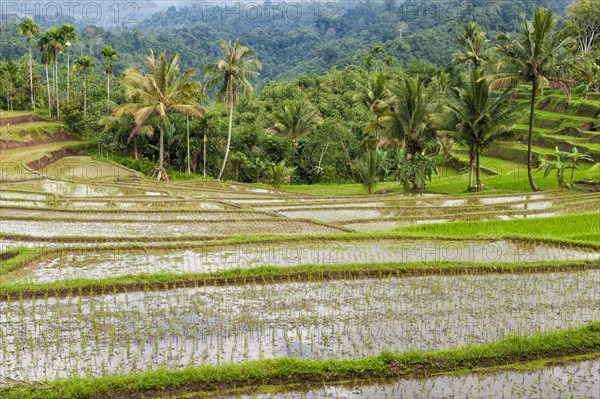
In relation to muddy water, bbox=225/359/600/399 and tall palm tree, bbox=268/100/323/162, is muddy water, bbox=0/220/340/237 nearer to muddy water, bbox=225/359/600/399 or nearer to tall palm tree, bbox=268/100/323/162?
muddy water, bbox=225/359/600/399

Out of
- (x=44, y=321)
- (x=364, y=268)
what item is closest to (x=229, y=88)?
(x=364, y=268)

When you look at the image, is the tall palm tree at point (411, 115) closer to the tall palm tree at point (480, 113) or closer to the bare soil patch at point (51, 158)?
the tall palm tree at point (480, 113)

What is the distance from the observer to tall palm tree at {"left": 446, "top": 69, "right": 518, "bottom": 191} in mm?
17750

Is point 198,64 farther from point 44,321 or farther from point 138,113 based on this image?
point 44,321

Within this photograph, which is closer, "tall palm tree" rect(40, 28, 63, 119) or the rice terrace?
the rice terrace

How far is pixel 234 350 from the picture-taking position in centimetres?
541

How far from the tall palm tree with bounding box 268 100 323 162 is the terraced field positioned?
45.2 feet

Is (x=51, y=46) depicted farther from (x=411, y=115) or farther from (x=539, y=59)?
(x=539, y=59)

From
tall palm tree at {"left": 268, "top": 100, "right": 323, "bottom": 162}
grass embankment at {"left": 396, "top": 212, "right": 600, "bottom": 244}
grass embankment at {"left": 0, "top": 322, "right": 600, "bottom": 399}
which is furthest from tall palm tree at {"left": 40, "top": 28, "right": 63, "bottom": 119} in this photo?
grass embankment at {"left": 0, "top": 322, "right": 600, "bottom": 399}

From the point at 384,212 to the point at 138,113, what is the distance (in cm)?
1093

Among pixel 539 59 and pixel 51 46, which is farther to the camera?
pixel 51 46

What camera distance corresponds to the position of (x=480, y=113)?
58.7ft

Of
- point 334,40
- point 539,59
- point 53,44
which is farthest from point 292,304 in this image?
point 334,40

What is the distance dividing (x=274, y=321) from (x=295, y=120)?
20939mm
